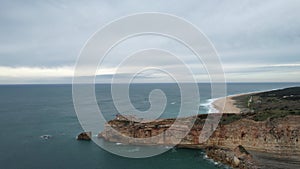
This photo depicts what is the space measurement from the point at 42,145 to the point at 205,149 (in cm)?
2744

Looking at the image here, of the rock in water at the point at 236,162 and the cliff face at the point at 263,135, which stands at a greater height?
the cliff face at the point at 263,135

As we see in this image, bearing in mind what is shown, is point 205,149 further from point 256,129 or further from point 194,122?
point 256,129

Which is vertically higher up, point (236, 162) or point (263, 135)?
point (263, 135)

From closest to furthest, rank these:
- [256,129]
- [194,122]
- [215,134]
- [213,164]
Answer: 1. [213,164]
2. [256,129]
3. [215,134]
4. [194,122]

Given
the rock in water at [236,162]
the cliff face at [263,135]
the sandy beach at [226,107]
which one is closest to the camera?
the rock in water at [236,162]

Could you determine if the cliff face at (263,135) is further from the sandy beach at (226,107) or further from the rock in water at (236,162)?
the sandy beach at (226,107)

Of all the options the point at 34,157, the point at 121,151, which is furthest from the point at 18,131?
the point at 121,151

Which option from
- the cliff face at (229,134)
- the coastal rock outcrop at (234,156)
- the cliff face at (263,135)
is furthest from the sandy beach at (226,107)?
the coastal rock outcrop at (234,156)

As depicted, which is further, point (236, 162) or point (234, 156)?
point (234, 156)

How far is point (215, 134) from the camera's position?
43.3 metres

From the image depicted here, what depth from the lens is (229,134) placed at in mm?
42156

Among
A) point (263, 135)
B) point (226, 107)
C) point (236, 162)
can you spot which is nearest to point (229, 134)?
point (263, 135)

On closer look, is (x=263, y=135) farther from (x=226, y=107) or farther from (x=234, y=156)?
(x=226, y=107)

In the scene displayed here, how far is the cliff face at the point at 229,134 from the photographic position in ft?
126
